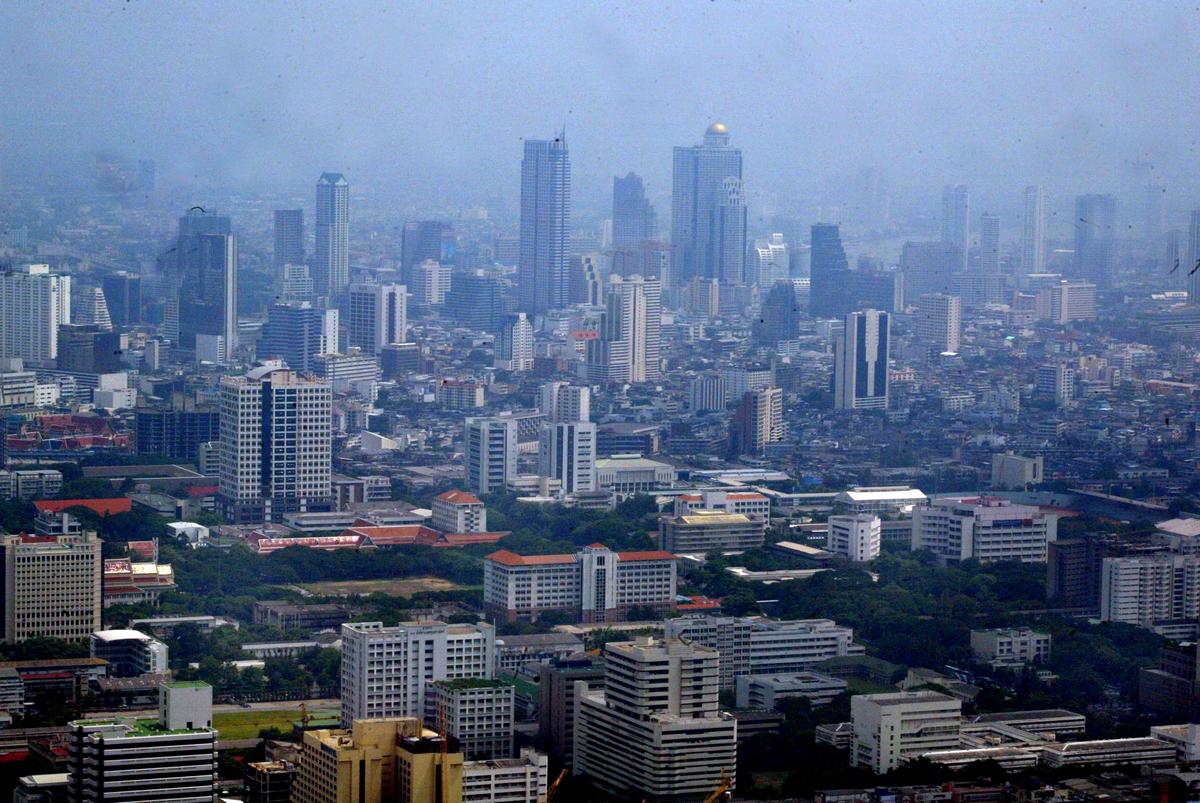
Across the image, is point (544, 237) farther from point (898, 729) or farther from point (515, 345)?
point (898, 729)

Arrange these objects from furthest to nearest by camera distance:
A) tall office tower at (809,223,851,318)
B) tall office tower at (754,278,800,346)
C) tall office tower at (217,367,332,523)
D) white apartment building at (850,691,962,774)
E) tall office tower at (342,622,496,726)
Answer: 1. tall office tower at (809,223,851,318)
2. tall office tower at (754,278,800,346)
3. tall office tower at (217,367,332,523)
4. tall office tower at (342,622,496,726)
5. white apartment building at (850,691,962,774)

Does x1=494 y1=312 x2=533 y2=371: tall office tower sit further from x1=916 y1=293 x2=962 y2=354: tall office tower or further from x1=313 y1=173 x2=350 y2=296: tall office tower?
x1=916 y1=293 x2=962 y2=354: tall office tower

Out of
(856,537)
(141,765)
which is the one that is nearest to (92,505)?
(856,537)

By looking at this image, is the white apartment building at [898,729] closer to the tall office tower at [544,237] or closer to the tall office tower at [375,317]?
the tall office tower at [375,317]

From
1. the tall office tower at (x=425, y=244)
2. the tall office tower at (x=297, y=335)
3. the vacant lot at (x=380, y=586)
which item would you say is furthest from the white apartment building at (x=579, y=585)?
the tall office tower at (x=425, y=244)

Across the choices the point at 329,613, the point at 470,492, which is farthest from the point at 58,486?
the point at 329,613

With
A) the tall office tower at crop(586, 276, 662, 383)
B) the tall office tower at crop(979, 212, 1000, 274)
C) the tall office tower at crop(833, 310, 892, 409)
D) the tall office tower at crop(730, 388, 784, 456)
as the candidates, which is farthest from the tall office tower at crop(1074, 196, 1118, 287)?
the tall office tower at crop(586, 276, 662, 383)

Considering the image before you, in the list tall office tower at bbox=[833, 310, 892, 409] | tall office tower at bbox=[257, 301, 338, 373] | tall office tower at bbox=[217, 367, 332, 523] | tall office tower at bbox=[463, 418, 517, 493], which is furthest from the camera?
tall office tower at bbox=[257, 301, 338, 373]
